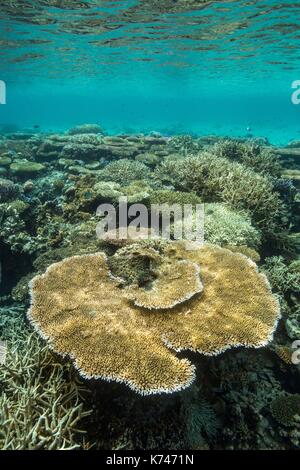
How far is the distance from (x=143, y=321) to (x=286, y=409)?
2.12 metres

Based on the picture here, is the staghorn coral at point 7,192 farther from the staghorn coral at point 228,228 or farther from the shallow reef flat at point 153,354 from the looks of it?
the staghorn coral at point 228,228

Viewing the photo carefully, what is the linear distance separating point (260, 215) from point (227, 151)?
558 cm

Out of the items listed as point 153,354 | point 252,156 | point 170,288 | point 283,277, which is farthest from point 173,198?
point 252,156

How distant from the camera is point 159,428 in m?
3.66

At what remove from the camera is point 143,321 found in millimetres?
3840

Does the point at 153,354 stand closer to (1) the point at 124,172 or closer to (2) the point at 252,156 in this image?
(1) the point at 124,172

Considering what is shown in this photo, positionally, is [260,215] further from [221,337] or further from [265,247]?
[221,337]

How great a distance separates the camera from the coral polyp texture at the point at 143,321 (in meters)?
3.32

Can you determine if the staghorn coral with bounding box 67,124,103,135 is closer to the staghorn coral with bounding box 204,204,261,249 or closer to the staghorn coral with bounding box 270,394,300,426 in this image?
the staghorn coral with bounding box 204,204,261,249

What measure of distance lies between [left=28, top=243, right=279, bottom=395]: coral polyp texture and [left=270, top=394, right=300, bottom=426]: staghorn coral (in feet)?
3.53

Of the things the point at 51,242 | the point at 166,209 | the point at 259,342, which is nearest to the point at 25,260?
the point at 51,242

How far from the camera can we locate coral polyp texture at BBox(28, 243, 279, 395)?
3.32 metres

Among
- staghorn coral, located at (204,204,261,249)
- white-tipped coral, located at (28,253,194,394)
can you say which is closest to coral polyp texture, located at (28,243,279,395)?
white-tipped coral, located at (28,253,194,394)

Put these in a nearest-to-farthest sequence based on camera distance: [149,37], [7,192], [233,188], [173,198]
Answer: [173,198], [233,188], [7,192], [149,37]
